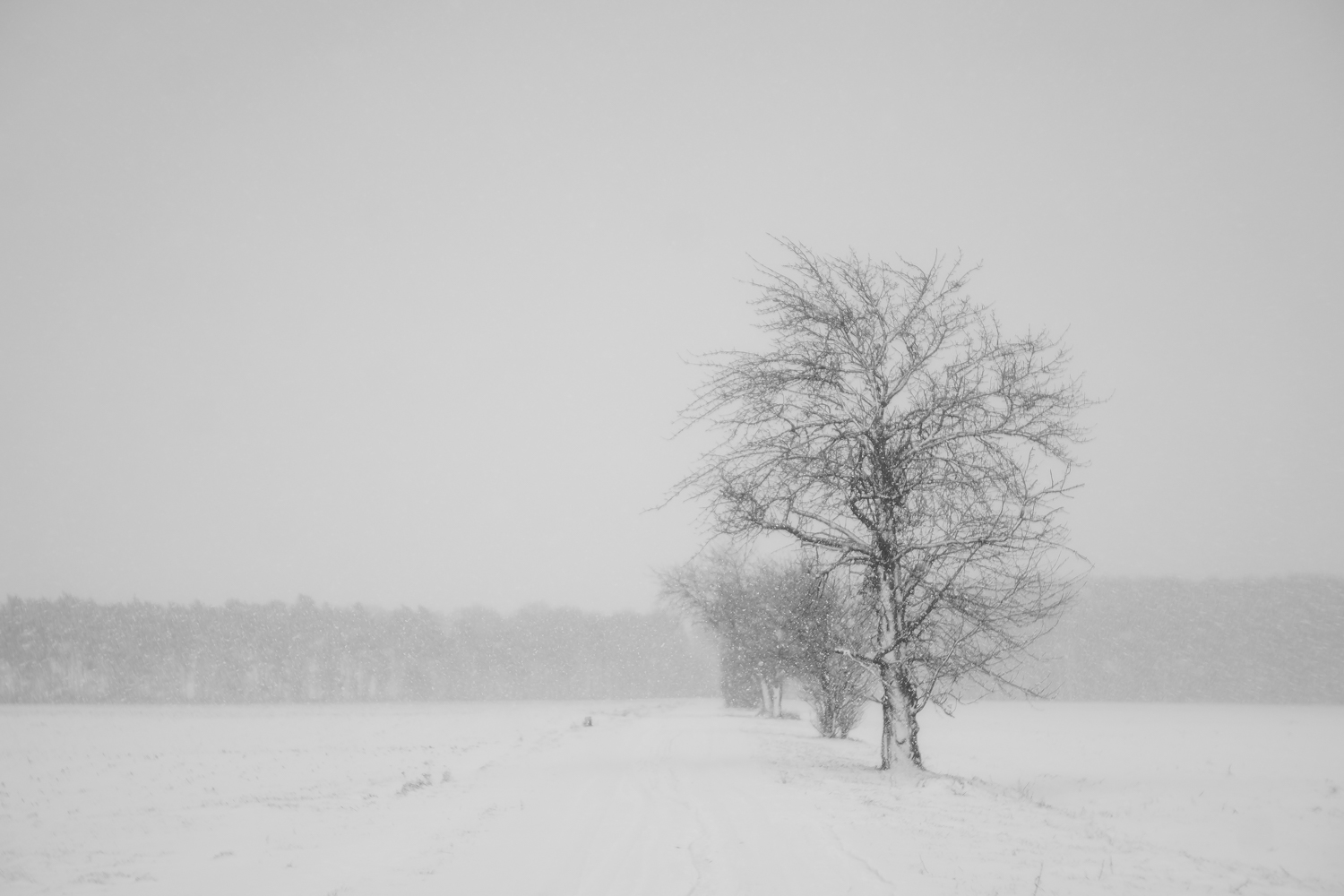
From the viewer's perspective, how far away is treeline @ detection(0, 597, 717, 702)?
2756 inches

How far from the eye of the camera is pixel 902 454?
36.0ft

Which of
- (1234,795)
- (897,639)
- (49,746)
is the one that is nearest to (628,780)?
(897,639)

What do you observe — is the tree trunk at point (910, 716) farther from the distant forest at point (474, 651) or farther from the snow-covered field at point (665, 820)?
the distant forest at point (474, 651)

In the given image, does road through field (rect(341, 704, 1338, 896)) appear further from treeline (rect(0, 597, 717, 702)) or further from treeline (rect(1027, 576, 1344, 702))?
treeline (rect(1027, 576, 1344, 702))

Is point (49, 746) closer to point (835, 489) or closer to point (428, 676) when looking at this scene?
point (835, 489)

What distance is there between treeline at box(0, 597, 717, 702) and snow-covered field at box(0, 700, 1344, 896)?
117 feet

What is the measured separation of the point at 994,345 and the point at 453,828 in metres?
10.2

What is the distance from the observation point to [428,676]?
89.7 metres

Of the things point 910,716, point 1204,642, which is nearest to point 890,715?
point 910,716

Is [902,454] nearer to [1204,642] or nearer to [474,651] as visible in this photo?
[1204,642]

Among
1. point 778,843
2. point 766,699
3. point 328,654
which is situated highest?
point 778,843

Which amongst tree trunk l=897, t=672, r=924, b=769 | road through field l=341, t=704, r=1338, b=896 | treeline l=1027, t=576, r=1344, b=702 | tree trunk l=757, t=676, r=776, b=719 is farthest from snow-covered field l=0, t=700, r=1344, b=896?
treeline l=1027, t=576, r=1344, b=702

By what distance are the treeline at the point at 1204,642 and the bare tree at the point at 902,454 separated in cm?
6818

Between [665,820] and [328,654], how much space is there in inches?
3476
